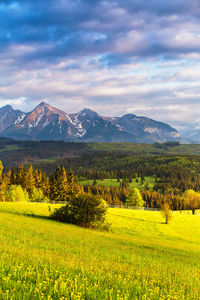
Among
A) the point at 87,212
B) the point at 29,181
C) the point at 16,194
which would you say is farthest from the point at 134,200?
the point at 87,212

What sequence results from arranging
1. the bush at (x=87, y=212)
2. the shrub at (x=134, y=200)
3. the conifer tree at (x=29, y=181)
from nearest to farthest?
the bush at (x=87, y=212) < the conifer tree at (x=29, y=181) < the shrub at (x=134, y=200)

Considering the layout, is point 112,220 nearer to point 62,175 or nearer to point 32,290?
point 62,175

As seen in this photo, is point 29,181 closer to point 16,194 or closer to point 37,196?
point 37,196

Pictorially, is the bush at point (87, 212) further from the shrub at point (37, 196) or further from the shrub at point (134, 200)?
the shrub at point (134, 200)

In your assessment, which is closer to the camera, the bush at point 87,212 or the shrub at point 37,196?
the bush at point 87,212

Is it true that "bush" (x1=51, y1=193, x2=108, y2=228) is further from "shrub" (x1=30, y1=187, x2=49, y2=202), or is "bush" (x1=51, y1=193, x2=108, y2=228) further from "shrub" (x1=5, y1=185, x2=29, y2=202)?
"shrub" (x1=30, y1=187, x2=49, y2=202)

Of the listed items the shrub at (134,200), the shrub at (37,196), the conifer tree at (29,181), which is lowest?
the shrub at (134,200)

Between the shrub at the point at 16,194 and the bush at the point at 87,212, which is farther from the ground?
the bush at the point at 87,212

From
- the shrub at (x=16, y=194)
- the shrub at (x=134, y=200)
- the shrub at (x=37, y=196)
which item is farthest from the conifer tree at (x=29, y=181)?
the shrub at (x=134, y=200)

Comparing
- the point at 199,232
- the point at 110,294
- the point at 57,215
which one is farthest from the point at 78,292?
the point at 199,232

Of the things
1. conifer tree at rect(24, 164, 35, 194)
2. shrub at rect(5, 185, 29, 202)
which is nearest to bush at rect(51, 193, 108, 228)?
shrub at rect(5, 185, 29, 202)

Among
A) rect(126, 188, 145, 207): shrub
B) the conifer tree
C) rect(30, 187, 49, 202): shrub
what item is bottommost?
rect(126, 188, 145, 207): shrub

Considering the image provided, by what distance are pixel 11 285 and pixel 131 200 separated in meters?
147

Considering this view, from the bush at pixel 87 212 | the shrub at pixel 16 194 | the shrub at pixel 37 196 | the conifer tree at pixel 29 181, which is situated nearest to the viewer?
the bush at pixel 87 212
